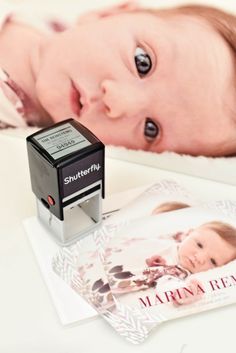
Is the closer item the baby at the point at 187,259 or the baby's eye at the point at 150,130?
the baby at the point at 187,259

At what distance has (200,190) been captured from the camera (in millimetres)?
846

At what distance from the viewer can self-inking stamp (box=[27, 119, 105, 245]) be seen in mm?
676

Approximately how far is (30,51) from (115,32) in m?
0.14

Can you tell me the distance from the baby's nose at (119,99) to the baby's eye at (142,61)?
0.03 metres

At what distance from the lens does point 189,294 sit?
0.69 meters

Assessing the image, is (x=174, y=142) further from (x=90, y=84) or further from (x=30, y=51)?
(x=30, y=51)

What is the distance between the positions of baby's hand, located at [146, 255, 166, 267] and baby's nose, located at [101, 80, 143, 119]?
225 millimetres

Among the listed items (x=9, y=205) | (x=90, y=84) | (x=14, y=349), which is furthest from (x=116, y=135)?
(x=14, y=349)

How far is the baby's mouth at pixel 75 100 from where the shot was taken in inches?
34.0

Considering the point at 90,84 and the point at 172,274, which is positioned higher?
the point at 90,84

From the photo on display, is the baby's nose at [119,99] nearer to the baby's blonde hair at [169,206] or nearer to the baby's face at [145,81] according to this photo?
the baby's face at [145,81]

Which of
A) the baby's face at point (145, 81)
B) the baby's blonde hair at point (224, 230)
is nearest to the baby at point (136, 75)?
the baby's face at point (145, 81)

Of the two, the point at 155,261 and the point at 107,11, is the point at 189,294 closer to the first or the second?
the point at 155,261

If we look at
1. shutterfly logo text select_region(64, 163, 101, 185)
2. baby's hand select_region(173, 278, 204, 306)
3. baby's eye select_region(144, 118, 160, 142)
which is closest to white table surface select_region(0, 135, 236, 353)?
baby's hand select_region(173, 278, 204, 306)
